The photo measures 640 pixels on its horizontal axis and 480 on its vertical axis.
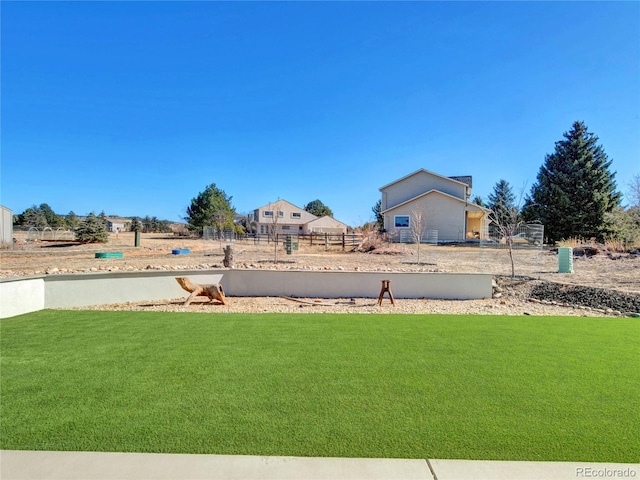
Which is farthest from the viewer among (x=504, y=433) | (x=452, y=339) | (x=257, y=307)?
(x=257, y=307)

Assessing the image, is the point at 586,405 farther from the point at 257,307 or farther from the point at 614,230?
the point at 614,230

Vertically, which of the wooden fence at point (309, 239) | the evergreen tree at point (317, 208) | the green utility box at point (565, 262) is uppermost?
the evergreen tree at point (317, 208)

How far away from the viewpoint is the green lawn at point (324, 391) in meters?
2.56

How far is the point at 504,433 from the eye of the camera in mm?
2701

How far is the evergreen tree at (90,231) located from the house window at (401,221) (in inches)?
1033

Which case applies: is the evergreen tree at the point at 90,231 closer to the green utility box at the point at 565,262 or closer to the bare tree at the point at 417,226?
the bare tree at the point at 417,226

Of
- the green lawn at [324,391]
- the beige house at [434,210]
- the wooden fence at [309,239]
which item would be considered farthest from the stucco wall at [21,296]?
the beige house at [434,210]

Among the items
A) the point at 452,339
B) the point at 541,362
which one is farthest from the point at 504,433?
the point at 452,339

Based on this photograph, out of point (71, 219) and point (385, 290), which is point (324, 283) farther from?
point (71, 219)

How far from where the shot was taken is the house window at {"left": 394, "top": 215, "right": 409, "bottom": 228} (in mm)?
32188

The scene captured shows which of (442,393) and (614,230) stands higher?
(614,230)

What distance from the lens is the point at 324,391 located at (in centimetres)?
340

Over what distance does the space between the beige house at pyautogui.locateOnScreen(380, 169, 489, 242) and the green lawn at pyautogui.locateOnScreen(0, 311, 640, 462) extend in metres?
25.5

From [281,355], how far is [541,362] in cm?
329
